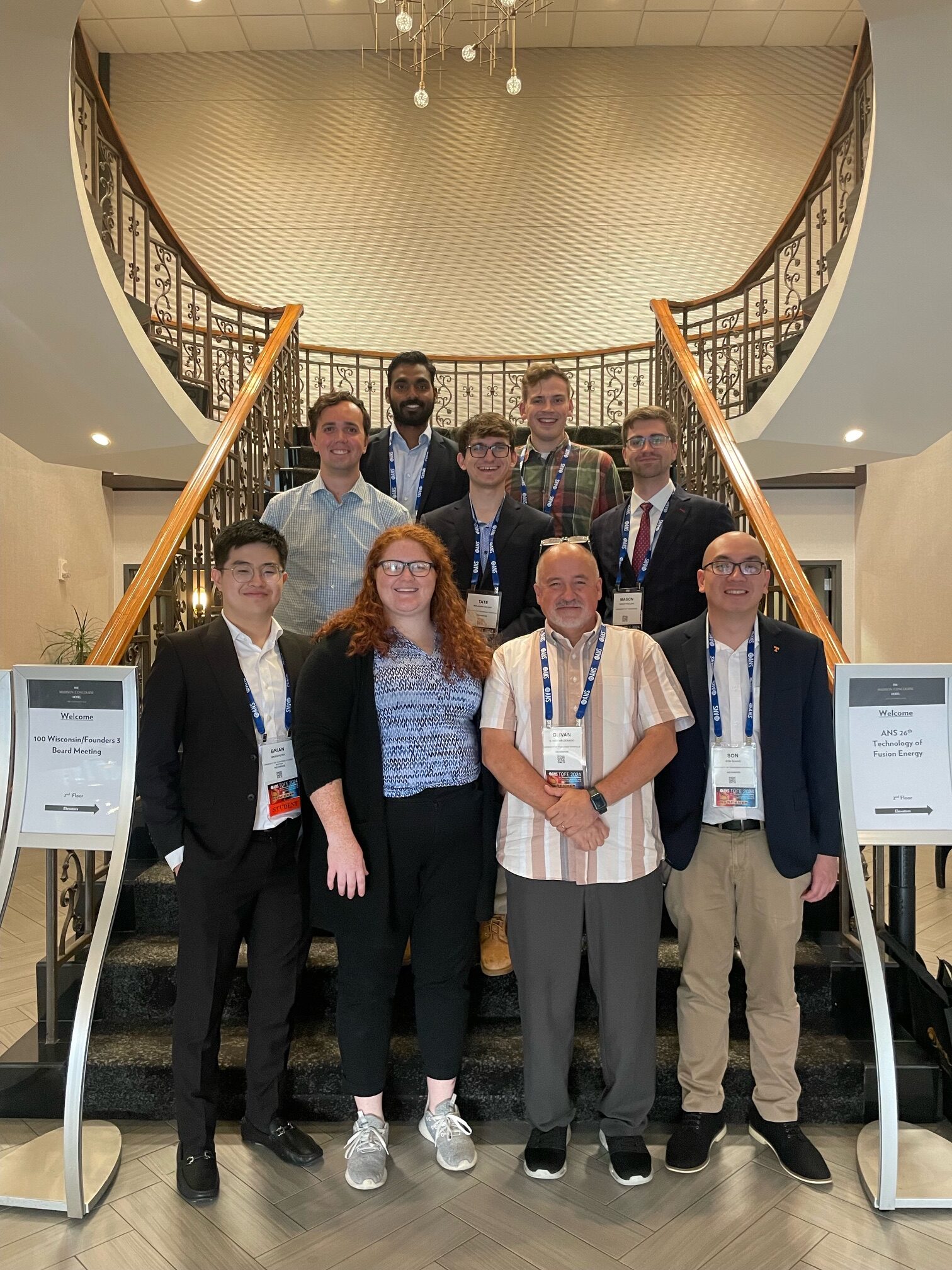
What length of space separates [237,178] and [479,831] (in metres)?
8.94

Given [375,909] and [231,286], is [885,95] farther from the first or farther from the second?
[231,286]

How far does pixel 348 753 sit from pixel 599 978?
90 cm

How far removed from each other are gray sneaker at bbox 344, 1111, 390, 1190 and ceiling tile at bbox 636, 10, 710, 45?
973cm

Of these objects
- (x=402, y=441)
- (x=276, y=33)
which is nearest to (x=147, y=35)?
(x=276, y=33)

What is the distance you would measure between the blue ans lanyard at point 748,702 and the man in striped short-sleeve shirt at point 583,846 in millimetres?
140

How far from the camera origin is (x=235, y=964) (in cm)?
236

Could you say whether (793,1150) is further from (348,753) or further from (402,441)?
(402,441)

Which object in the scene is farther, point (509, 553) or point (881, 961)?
point (509, 553)

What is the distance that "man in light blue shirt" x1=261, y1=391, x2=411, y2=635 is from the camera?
3.05 m

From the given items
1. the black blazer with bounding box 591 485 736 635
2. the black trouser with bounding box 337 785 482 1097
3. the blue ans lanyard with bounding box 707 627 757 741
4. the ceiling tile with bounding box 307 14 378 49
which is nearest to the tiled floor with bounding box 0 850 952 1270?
the black trouser with bounding box 337 785 482 1097

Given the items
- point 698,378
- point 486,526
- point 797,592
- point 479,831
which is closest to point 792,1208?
point 479,831

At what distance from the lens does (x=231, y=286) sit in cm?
919

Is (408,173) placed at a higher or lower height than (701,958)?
higher

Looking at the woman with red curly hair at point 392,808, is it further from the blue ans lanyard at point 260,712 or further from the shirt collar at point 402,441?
the shirt collar at point 402,441
